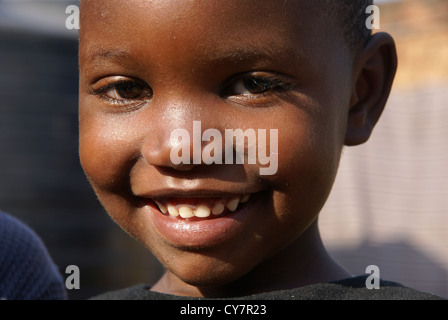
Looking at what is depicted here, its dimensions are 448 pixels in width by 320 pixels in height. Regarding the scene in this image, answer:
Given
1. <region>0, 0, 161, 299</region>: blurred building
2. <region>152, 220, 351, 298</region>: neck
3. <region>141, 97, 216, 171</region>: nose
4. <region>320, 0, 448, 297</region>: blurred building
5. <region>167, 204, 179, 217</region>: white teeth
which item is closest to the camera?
<region>141, 97, 216, 171</region>: nose

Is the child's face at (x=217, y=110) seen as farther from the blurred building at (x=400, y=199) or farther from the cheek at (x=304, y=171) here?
the blurred building at (x=400, y=199)

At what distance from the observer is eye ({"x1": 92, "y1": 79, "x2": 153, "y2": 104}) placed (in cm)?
125

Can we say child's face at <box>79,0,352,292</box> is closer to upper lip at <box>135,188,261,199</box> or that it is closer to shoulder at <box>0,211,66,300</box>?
upper lip at <box>135,188,261,199</box>

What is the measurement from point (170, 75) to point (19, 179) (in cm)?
307

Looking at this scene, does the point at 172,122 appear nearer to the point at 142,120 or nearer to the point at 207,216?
the point at 142,120


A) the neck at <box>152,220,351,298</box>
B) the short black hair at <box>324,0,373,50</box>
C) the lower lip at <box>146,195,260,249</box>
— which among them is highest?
the short black hair at <box>324,0,373,50</box>

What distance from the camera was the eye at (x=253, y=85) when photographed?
120cm

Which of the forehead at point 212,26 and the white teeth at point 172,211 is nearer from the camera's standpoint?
the forehead at point 212,26

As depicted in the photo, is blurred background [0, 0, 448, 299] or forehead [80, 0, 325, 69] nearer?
forehead [80, 0, 325, 69]

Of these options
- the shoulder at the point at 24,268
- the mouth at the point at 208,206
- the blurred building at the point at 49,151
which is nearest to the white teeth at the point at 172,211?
the mouth at the point at 208,206

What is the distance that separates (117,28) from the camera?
122cm

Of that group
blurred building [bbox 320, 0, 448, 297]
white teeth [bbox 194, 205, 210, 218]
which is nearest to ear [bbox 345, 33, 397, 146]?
white teeth [bbox 194, 205, 210, 218]

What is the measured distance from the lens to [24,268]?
1.83 meters

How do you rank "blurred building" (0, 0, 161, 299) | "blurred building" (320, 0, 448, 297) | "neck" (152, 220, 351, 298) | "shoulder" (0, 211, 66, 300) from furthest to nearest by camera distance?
"blurred building" (0, 0, 161, 299) → "blurred building" (320, 0, 448, 297) → "shoulder" (0, 211, 66, 300) → "neck" (152, 220, 351, 298)
